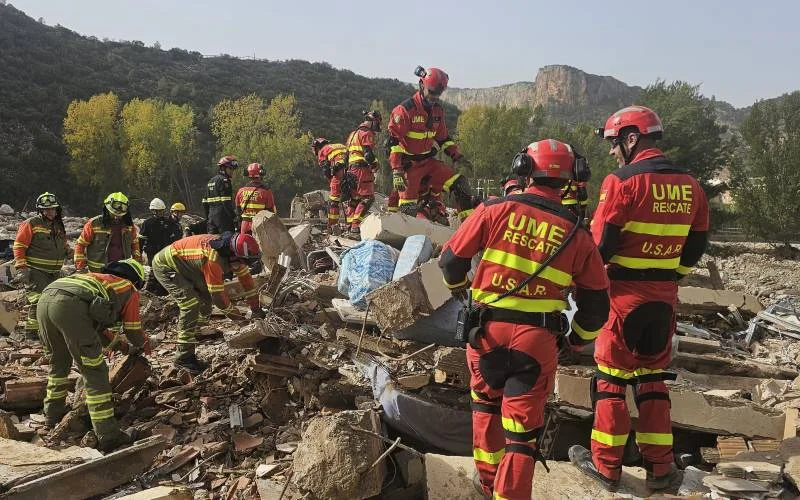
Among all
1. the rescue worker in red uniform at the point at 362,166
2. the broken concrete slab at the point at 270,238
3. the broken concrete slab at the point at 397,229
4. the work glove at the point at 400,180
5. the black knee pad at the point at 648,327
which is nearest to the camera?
the black knee pad at the point at 648,327

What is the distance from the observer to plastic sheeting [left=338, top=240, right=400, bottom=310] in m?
5.36

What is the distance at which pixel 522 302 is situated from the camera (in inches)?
109

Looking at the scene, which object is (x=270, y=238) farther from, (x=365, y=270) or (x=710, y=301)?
(x=710, y=301)

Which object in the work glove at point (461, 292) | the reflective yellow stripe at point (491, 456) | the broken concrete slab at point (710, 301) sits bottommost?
the reflective yellow stripe at point (491, 456)

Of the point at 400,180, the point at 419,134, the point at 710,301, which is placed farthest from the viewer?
the point at 400,180

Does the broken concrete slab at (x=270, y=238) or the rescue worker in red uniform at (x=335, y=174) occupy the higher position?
the rescue worker in red uniform at (x=335, y=174)

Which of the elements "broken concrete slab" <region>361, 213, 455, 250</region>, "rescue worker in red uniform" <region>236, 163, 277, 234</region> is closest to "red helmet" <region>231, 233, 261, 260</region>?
"broken concrete slab" <region>361, 213, 455, 250</region>

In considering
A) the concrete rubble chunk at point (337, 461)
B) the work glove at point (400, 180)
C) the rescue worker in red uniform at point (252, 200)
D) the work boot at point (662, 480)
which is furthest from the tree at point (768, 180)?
the concrete rubble chunk at point (337, 461)

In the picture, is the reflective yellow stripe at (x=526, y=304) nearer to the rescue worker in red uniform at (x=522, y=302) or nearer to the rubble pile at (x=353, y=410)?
the rescue worker in red uniform at (x=522, y=302)

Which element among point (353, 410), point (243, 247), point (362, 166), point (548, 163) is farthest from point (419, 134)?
point (548, 163)

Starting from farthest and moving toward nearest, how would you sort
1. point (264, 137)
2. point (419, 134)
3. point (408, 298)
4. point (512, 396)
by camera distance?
1. point (264, 137)
2. point (419, 134)
3. point (408, 298)
4. point (512, 396)

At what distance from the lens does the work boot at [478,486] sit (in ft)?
9.77

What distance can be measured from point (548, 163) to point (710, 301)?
5040 millimetres

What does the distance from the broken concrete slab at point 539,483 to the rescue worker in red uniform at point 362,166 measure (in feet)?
19.4
